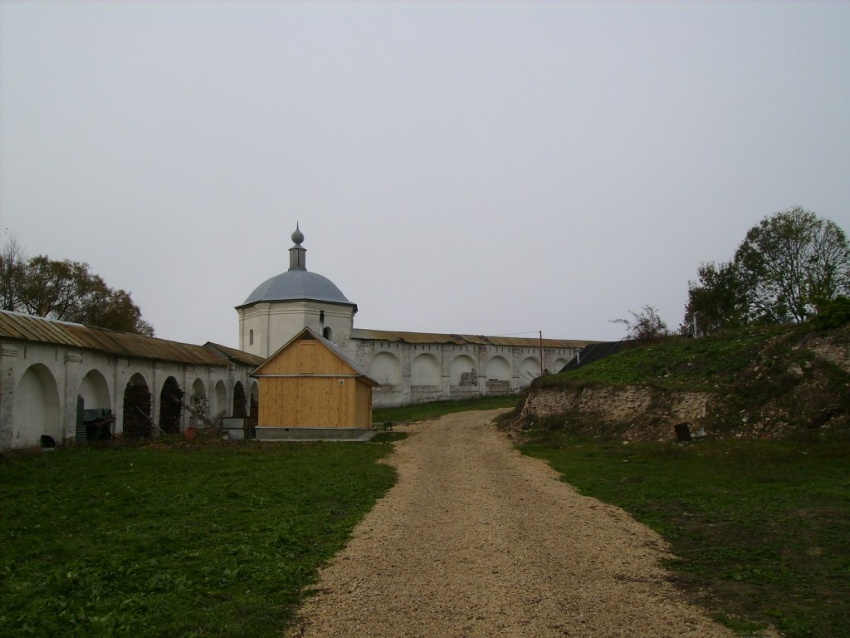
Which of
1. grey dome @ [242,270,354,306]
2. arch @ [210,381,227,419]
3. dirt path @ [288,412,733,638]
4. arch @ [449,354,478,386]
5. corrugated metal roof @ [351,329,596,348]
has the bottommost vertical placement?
dirt path @ [288,412,733,638]

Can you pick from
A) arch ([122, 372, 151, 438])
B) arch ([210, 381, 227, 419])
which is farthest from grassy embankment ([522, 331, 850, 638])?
arch ([210, 381, 227, 419])

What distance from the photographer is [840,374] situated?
1820 cm

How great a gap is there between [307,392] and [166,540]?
57.6ft

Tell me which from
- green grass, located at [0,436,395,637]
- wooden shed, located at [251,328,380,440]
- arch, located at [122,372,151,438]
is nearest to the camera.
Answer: green grass, located at [0,436,395,637]

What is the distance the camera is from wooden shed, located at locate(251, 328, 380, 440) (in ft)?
84.1

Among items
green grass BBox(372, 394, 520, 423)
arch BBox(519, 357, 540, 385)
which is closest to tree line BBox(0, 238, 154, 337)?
green grass BBox(372, 394, 520, 423)

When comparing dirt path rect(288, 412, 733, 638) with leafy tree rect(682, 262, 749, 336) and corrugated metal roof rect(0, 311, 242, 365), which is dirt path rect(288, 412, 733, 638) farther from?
leafy tree rect(682, 262, 749, 336)

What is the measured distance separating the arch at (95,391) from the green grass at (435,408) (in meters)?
15.3

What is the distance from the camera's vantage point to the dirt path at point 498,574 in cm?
578

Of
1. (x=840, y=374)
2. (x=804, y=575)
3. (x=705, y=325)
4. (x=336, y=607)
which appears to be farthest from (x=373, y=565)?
(x=705, y=325)

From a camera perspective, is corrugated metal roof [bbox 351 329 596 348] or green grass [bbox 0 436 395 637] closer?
green grass [bbox 0 436 395 637]

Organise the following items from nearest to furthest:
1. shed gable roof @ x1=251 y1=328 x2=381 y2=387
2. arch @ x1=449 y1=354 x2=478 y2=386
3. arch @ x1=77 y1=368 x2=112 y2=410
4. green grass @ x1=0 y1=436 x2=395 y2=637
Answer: green grass @ x1=0 y1=436 x2=395 y2=637, arch @ x1=77 y1=368 x2=112 y2=410, shed gable roof @ x1=251 y1=328 x2=381 y2=387, arch @ x1=449 y1=354 x2=478 y2=386

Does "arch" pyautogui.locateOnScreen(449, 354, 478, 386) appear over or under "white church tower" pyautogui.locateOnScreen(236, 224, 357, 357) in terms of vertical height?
under

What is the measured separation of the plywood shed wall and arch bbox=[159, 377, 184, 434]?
367cm
